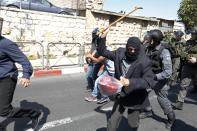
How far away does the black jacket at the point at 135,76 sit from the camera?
3.86 meters

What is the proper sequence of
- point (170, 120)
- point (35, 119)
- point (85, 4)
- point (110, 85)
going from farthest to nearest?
1. point (85, 4)
2. point (170, 120)
3. point (35, 119)
4. point (110, 85)

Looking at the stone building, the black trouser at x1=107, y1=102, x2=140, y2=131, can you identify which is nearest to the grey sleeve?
the black trouser at x1=107, y1=102, x2=140, y2=131

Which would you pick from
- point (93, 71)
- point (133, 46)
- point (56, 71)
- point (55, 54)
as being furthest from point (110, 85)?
point (55, 54)

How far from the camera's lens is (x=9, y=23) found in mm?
13281

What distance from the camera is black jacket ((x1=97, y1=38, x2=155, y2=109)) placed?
152 inches

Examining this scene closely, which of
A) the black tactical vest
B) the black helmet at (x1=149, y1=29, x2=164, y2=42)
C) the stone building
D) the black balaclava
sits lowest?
the black tactical vest

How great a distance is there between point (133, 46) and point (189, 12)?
23694mm

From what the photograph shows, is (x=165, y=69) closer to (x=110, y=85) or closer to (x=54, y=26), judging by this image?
(x=110, y=85)

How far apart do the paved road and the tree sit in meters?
18.7

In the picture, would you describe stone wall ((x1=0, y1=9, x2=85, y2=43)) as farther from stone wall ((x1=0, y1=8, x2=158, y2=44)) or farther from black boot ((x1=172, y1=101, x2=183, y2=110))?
black boot ((x1=172, y1=101, x2=183, y2=110))

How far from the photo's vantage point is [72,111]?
645 centimetres

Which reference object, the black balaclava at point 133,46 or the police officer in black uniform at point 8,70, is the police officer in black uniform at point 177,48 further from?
the police officer in black uniform at point 8,70

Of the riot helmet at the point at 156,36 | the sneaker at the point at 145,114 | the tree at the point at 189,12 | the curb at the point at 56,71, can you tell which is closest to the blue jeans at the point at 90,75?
the sneaker at the point at 145,114

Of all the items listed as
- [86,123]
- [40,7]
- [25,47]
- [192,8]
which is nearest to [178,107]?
[86,123]
